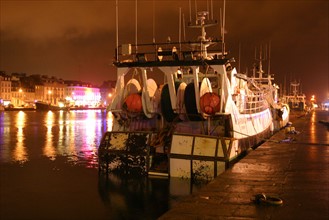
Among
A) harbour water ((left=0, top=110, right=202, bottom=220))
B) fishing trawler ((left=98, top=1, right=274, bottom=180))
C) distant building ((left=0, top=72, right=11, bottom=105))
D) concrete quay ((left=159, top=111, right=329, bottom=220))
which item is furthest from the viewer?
distant building ((left=0, top=72, right=11, bottom=105))

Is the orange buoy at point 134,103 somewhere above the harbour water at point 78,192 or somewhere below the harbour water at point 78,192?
above

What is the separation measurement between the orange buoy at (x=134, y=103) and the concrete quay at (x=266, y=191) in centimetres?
568

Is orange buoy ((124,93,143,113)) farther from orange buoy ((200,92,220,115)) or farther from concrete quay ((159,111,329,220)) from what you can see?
concrete quay ((159,111,329,220))

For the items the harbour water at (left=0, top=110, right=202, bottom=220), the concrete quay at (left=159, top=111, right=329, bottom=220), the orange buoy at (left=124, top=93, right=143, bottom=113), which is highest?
the orange buoy at (left=124, top=93, right=143, bottom=113)

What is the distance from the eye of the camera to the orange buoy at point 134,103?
19.8 metres

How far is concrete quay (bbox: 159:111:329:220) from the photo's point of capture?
9133mm

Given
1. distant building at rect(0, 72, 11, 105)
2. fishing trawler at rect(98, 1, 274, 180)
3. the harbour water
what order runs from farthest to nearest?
distant building at rect(0, 72, 11, 105) → fishing trawler at rect(98, 1, 274, 180) → the harbour water

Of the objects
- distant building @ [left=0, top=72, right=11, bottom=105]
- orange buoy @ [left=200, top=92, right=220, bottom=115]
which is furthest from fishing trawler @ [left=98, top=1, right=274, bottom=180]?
distant building @ [left=0, top=72, right=11, bottom=105]

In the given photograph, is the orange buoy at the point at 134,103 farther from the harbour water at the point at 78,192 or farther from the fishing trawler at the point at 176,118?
the harbour water at the point at 78,192

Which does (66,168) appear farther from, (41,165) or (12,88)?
(12,88)

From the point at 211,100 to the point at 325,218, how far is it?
9.62 m

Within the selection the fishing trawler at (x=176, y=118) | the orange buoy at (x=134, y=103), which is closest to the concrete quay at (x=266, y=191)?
the fishing trawler at (x=176, y=118)

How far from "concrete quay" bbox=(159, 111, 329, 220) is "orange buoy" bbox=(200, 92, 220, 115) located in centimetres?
248

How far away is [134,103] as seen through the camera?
19.8 meters
